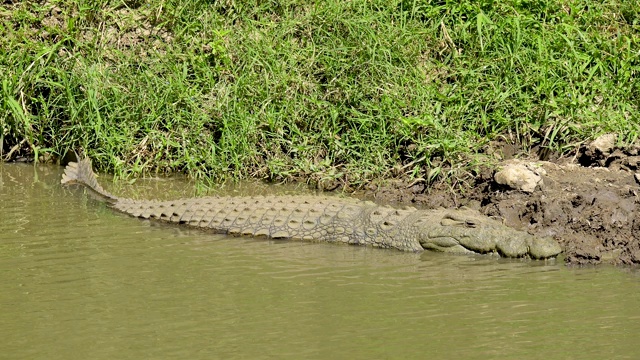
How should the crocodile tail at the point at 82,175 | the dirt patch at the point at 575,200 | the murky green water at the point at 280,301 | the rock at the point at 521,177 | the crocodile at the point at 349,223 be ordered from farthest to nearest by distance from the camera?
1. the crocodile tail at the point at 82,175
2. the rock at the point at 521,177
3. the crocodile at the point at 349,223
4. the dirt patch at the point at 575,200
5. the murky green water at the point at 280,301

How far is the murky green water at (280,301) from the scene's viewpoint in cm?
497

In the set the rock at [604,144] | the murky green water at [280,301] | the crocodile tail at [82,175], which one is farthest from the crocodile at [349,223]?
the rock at [604,144]

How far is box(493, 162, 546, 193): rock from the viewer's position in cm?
736

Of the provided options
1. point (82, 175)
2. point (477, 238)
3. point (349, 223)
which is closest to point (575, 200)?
point (477, 238)

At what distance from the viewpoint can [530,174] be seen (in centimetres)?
743

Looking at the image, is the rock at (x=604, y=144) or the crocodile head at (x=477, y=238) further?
the rock at (x=604, y=144)

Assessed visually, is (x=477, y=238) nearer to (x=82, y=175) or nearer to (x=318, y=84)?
(x=318, y=84)

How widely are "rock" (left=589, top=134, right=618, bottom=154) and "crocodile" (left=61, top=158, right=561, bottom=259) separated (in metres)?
1.24

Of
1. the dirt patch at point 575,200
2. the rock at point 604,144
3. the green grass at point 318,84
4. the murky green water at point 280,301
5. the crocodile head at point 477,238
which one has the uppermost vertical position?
the green grass at point 318,84

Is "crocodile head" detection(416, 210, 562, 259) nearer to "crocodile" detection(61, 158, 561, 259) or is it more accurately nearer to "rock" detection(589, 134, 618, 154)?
"crocodile" detection(61, 158, 561, 259)

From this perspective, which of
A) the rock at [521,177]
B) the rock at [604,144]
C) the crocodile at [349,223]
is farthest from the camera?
the rock at [604,144]

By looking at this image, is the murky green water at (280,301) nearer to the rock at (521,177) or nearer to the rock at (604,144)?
the rock at (521,177)

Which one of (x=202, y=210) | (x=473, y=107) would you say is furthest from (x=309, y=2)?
(x=202, y=210)

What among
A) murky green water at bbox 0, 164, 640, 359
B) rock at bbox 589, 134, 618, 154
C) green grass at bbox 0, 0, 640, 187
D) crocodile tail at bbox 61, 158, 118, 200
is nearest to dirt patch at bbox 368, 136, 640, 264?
rock at bbox 589, 134, 618, 154
